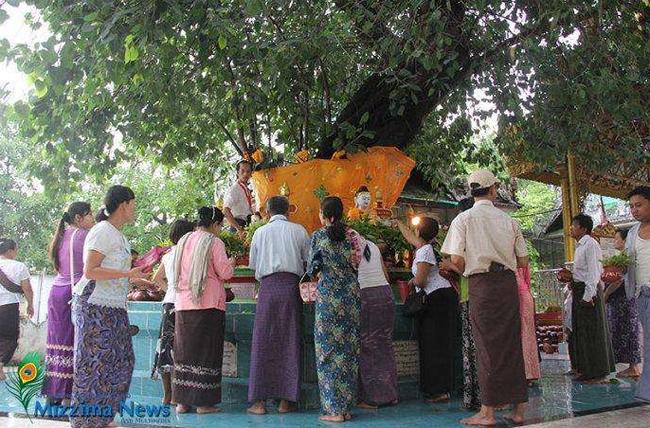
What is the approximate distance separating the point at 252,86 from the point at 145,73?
2.00 meters

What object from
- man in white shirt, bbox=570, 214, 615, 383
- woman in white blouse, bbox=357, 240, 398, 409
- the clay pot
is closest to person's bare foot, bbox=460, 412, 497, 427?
woman in white blouse, bbox=357, 240, 398, 409

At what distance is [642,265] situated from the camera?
534 cm

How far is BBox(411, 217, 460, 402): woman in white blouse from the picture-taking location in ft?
19.0

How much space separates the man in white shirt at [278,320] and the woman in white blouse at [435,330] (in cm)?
119

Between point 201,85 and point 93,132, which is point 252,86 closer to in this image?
point 201,85

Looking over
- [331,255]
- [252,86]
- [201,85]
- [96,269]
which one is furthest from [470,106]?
[96,269]

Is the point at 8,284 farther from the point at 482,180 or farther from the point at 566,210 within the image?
the point at 566,210

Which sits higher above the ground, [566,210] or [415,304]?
[566,210]

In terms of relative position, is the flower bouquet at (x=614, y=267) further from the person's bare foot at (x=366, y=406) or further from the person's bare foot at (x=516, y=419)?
the person's bare foot at (x=366, y=406)

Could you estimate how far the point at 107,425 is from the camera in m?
4.52

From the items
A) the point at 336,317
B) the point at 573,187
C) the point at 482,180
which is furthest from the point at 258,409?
the point at 573,187

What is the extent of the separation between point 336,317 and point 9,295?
193 inches

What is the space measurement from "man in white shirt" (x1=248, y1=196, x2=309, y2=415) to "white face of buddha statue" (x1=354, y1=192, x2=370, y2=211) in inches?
74.5

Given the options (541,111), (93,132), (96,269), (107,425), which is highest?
(541,111)
